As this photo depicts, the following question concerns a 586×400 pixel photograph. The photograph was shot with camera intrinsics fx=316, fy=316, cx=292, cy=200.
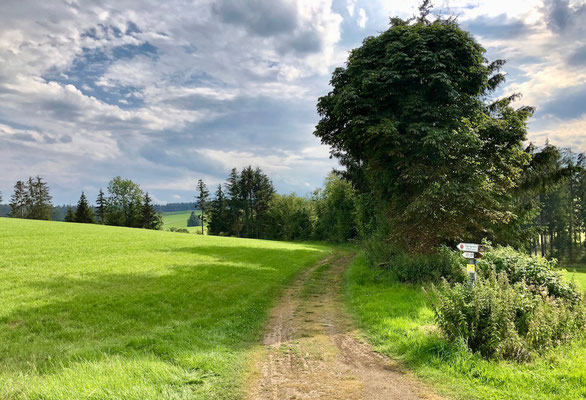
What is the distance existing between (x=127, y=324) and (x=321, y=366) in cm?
676

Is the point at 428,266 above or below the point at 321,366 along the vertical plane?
above

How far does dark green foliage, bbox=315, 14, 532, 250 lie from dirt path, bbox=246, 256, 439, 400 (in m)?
9.30

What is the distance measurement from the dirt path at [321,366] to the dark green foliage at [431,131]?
9.30 m

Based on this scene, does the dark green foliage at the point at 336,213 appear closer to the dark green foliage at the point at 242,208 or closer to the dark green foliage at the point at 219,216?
the dark green foliage at the point at 242,208

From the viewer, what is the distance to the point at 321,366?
6926 mm

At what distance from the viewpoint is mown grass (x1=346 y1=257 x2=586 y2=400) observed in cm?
550

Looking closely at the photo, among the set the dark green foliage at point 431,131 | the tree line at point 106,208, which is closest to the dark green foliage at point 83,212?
the tree line at point 106,208

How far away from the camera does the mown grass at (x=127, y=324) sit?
578 centimetres

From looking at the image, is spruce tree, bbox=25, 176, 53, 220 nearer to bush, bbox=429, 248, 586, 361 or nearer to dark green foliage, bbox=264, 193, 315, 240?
dark green foliage, bbox=264, 193, 315, 240

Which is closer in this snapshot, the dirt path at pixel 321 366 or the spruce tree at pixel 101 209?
the dirt path at pixel 321 366

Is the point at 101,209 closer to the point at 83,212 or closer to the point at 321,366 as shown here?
the point at 83,212

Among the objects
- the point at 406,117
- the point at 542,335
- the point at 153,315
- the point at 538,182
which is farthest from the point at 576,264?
the point at 153,315

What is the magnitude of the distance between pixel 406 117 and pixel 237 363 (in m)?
16.4

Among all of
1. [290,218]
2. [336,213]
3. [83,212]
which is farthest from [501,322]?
[83,212]
